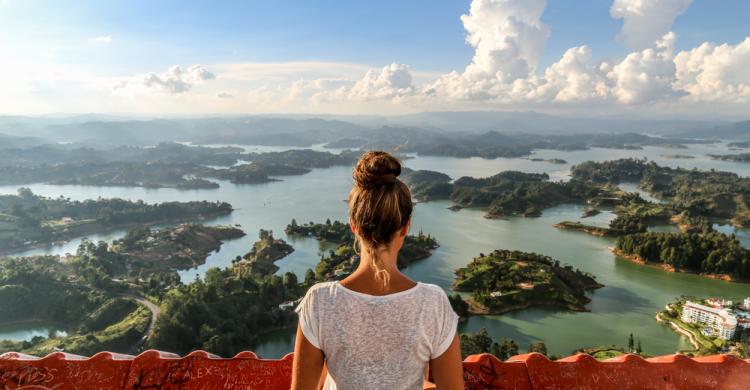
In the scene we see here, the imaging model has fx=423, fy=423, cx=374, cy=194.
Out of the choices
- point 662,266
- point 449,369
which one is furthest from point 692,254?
point 449,369

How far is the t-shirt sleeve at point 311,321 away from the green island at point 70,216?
2715 centimetres

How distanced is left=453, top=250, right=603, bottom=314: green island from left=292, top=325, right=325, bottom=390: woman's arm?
12.0m

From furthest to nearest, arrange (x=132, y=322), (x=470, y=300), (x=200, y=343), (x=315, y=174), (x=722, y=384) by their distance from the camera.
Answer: (x=315, y=174) → (x=470, y=300) → (x=132, y=322) → (x=200, y=343) → (x=722, y=384)

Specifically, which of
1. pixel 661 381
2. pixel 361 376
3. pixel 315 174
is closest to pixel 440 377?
pixel 361 376

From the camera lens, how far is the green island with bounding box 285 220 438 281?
15.2 m

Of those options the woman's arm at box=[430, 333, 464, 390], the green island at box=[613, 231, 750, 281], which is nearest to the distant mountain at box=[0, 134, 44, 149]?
the green island at box=[613, 231, 750, 281]

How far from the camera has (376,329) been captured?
2.24 ft

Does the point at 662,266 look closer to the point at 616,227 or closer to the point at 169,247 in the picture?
the point at 616,227

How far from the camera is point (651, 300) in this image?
1312 centimetres

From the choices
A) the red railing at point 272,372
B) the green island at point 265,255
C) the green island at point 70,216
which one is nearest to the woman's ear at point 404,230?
the red railing at point 272,372

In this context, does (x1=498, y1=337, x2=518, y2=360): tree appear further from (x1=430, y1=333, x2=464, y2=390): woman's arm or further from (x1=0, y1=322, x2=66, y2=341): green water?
(x1=0, y1=322, x2=66, y2=341): green water

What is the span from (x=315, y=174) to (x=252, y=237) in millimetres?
22146

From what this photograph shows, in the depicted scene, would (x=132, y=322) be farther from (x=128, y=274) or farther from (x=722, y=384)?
(x=722, y=384)

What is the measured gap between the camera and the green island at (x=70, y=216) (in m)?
22.4
